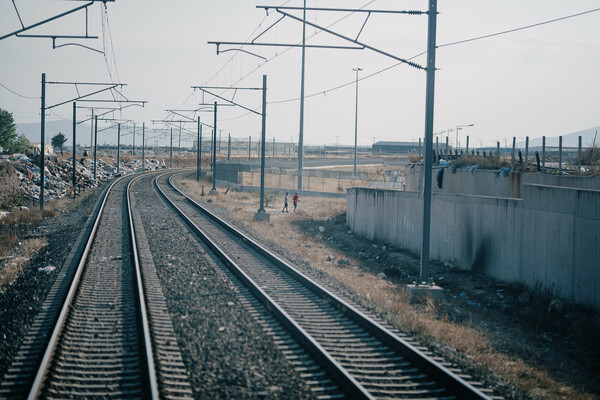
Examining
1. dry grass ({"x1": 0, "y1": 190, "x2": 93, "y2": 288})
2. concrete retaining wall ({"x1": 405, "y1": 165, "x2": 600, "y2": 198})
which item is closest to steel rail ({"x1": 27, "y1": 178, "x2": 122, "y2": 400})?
dry grass ({"x1": 0, "y1": 190, "x2": 93, "y2": 288})

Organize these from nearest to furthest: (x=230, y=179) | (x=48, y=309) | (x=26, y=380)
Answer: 1. (x=26, y=380)
2. (x=48, y=309)
3. (x=230, y=179)

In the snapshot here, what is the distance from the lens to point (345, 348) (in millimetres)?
9773

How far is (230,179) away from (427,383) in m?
59.1

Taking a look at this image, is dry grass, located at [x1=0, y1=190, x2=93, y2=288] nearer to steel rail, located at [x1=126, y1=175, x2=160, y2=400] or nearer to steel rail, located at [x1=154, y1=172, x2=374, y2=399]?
steel rail, located at [x1=126, y1=175, x2=160, y2=400]

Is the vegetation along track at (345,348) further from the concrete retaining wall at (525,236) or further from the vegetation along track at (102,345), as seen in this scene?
the concrete retaining wall at (525,236)

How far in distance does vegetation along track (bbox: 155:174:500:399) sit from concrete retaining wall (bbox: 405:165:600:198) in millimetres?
9501

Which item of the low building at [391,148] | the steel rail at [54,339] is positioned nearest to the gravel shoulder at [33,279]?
the steel rail at [54,339]

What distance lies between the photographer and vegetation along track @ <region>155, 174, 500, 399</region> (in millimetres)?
7977

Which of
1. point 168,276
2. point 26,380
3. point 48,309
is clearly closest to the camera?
point 26,380

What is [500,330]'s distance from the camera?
12742 mm

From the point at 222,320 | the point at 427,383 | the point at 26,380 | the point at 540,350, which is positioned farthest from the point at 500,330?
the point at 26,380

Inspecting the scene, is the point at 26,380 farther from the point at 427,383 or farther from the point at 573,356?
the point at 573,356

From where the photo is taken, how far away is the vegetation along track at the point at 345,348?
314 inches

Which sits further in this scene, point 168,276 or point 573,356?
point 168,276
